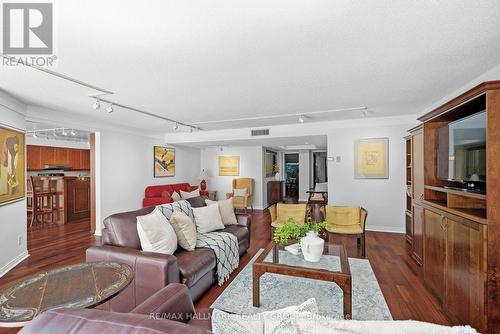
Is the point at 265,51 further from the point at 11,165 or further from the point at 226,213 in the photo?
the point at 11,165

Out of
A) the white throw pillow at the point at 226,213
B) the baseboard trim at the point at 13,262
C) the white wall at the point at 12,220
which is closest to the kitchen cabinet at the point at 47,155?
the white wall at the point at 12,220

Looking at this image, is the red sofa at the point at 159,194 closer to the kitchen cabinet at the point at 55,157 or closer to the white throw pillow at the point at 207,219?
the white throw pillow at the point at 207,219

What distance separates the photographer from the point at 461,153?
6.66ft

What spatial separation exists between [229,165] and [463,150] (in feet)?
20.6

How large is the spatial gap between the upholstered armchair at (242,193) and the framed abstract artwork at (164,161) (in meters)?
1.85

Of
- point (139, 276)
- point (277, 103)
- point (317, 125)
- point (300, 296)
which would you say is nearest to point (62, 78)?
point (139, 276)

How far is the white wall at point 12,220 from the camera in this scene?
2.98 meters

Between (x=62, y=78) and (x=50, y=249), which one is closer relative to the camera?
(x=62, y=78)

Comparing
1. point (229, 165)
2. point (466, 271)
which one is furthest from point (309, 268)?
point (229, 165)

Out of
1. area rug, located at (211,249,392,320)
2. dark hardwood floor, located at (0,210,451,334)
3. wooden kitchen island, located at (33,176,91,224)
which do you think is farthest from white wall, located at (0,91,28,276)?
area rug, located at (211,249,392,320)

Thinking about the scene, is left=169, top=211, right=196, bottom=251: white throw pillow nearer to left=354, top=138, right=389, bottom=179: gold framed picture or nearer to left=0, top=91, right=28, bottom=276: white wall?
left=0, top=91, right=28, bottom=276: white wall

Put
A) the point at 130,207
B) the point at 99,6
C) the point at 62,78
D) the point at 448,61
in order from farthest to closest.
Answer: the point at 130,207
the point at 62,78
the point at 448,61
the point at 99,6

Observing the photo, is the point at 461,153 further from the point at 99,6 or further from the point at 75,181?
the point at 75,181

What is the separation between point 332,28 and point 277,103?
1.97 m
